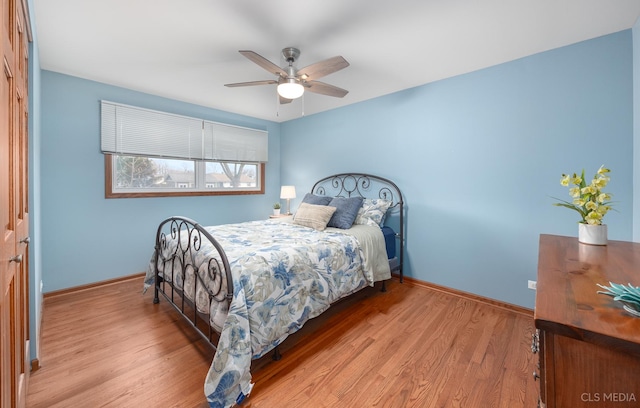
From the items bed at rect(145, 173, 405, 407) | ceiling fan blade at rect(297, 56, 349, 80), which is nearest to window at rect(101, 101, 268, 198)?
bed at rect(145, 173, 405, 407)

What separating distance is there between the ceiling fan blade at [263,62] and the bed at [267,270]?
1.30 meters

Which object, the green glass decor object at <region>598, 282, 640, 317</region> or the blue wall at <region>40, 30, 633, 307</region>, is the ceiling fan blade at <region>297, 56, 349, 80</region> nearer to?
the blue wall at <region>40, 30, 633, 307</region>

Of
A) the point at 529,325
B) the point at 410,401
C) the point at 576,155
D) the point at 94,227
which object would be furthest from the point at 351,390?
the point at 94,227

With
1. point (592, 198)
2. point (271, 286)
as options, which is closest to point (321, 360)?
point (271, 286)

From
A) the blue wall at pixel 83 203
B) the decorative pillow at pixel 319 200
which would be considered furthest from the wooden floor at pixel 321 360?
the decorative pillow at pixel 319 200

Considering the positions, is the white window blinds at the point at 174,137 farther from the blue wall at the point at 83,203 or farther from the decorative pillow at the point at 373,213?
the decorative pillow at the point at 373,213

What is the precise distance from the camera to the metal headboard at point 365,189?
134 inches

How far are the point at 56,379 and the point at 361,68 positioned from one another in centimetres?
347

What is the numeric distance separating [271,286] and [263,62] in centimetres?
166

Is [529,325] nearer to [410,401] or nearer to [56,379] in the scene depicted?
[410,401]

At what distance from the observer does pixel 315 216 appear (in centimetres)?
319

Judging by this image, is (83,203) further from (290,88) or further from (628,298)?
(628,298)

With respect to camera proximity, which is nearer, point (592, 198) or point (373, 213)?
point (592, 198)

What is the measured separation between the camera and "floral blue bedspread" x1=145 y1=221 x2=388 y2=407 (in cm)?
152
